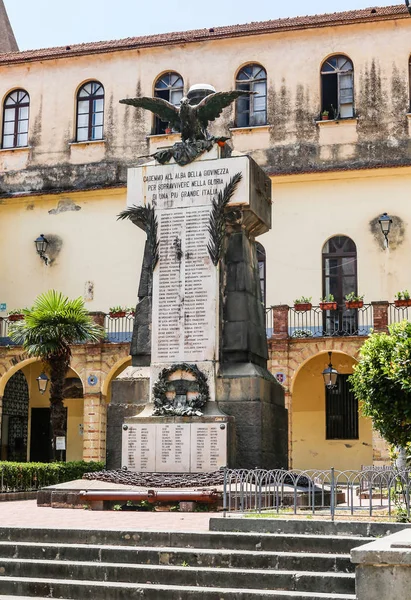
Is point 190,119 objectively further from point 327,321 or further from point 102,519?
point 327,321

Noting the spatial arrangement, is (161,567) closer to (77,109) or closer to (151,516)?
(151,516)

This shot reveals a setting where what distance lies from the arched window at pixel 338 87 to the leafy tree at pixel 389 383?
18933 mm

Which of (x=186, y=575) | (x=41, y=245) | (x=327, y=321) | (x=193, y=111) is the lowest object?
(x=186, y=575)

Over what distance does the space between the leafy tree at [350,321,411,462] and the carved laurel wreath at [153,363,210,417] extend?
2647 mm

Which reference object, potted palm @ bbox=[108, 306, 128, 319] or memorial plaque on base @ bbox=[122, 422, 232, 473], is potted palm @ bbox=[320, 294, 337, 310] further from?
memorial plaque on base @ bbox=[122, 422, 232, 473]

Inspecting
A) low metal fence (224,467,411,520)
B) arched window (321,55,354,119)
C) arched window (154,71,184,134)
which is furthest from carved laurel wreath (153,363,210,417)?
arched window (154,71,184,134)

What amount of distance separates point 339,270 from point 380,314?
3315 millimetres

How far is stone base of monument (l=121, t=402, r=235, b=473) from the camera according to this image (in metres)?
14.3

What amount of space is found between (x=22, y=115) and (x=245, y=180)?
68.4 feet

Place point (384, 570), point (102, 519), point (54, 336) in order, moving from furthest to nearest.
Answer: point (54, 336)
point (102, 519)
point (384, 570)

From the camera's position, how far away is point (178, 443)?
47.6 feet

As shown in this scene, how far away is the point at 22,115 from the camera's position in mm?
34406

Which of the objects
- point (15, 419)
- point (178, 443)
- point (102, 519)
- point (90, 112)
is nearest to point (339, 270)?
point (90, 112)

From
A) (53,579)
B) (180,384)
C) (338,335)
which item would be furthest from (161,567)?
(338,335)
